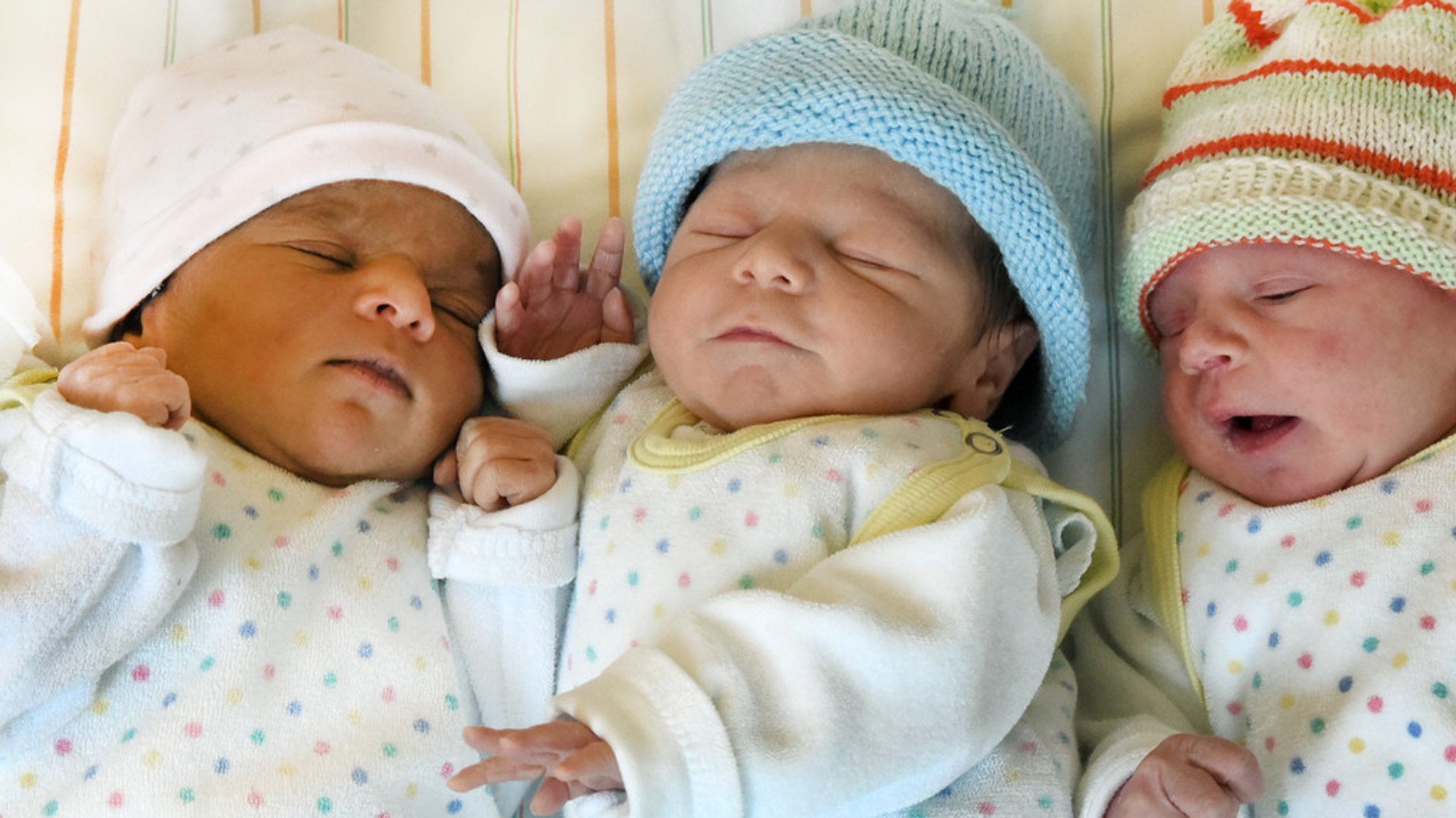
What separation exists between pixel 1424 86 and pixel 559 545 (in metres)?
1.03

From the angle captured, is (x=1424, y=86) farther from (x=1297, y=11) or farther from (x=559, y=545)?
(x=559, y=545)

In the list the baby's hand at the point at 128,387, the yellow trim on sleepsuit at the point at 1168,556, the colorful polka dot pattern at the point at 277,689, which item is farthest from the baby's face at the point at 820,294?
the baby's hand at the point at 128,387

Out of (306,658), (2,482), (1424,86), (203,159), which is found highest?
(1424,86)

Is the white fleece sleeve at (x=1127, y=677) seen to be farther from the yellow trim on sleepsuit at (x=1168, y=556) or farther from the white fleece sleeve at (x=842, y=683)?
the white fleece sleeve at (x=842, y=683)

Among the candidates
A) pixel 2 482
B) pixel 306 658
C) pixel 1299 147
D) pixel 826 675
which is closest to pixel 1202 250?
pixel 1299 147

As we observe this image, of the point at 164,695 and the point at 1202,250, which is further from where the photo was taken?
the point at 1202,250

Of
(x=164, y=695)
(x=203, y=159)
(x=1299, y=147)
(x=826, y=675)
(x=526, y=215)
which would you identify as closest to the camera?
(x=826, y=675)

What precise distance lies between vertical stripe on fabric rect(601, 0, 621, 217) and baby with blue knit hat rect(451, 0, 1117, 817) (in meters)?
0.21

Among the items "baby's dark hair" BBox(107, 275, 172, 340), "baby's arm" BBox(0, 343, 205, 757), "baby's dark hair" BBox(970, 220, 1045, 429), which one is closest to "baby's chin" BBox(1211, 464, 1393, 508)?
"baby's dark hair" BBox(970, 220, 1045, 429)

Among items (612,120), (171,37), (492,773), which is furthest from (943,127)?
(171,37)

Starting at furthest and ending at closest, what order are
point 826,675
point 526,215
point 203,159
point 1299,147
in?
point 526,215
point 203,159
point 1299,147
point 826,675

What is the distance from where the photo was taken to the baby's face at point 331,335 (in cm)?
142

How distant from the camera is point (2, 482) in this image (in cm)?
138

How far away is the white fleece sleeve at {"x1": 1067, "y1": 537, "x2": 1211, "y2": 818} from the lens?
1.35m
